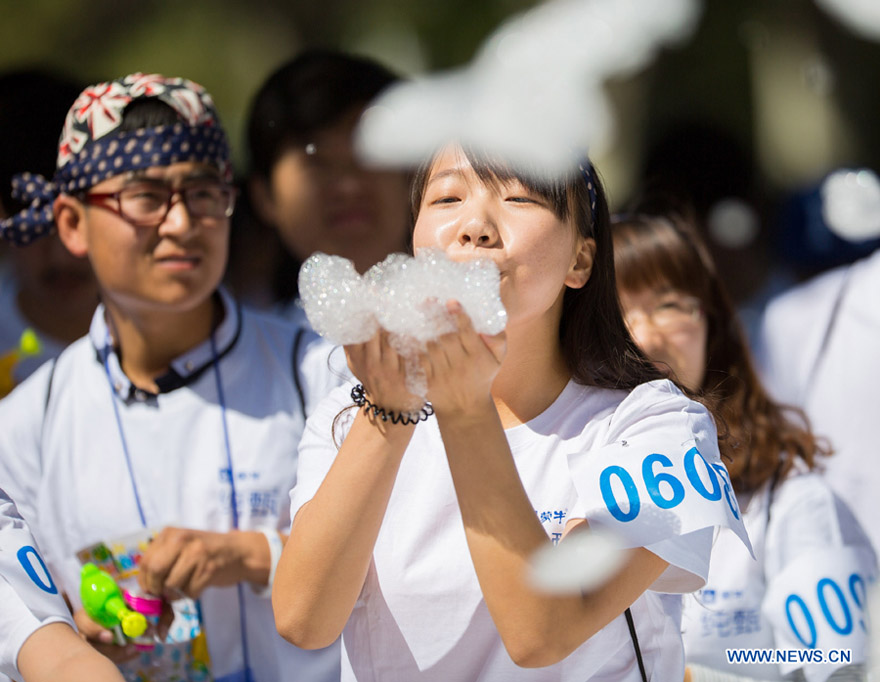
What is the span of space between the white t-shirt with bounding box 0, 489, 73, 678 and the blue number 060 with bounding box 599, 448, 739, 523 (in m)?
0.91

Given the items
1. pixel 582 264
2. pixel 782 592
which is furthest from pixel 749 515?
pixel 582 264

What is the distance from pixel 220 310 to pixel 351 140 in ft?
1.86

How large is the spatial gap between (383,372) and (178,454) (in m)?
0.97

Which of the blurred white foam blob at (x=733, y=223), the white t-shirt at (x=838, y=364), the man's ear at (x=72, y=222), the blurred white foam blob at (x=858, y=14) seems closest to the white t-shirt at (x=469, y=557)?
the man's ear at (x=72, y=222)

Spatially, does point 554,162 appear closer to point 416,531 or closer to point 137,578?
point 416,531

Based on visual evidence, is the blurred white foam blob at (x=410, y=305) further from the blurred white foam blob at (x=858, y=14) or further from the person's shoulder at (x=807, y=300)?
the blurred white foam blob at (x=858, y=14)

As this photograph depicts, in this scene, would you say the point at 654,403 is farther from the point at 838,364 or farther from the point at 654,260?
the point at 838,364

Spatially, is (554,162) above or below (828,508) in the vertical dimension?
above

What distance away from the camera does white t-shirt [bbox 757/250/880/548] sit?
7.52 feet

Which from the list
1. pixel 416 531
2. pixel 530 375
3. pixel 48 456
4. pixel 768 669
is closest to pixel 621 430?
pixel 530 375

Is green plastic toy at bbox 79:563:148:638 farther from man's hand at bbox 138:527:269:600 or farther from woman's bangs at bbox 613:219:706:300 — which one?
woman's bangs at bbox 613:219:706:300

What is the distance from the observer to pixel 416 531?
4.23ft

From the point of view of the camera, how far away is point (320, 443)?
53.3 inches

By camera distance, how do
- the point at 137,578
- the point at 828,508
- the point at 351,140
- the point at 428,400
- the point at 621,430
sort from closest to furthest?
the point at 428,400 → the point at 621,430 → the point at 137,578 → the point at 828,508 → the point at 351,140
